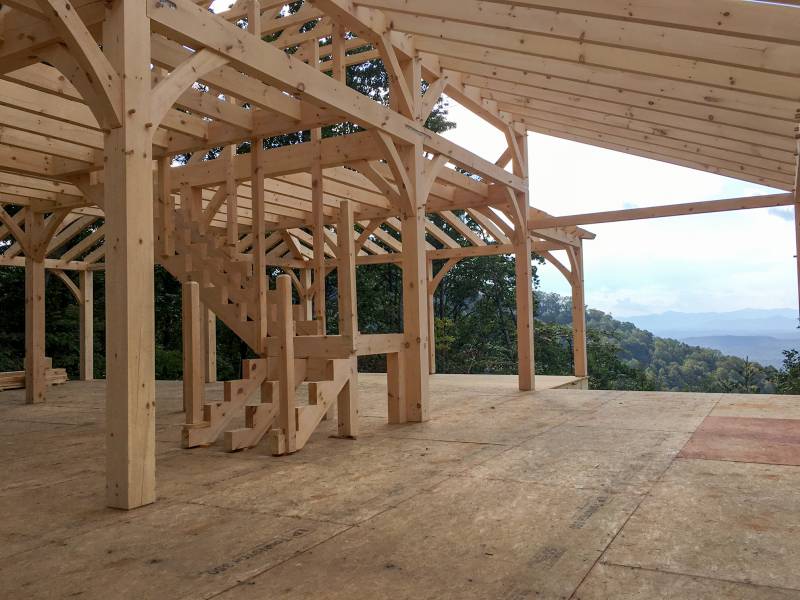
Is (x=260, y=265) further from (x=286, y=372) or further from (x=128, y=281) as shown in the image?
(x=128, y=281)

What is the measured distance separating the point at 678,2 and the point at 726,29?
0.35 m

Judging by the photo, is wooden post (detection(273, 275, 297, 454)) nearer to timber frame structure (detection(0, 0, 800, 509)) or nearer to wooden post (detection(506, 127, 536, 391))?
timber frame structure (detection(0, 0, 800, 509))

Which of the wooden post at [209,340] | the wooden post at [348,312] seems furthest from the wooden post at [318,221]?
the wooden post at [209,340]

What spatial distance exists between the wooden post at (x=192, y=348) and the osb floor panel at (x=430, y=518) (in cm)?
36

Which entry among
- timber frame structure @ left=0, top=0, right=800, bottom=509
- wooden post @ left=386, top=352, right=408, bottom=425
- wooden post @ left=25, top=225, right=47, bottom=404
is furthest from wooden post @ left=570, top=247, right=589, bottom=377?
wooden post @ left=25, top=225, right=47, bottom=404

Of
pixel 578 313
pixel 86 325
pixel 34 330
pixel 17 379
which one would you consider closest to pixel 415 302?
pixel 34 330

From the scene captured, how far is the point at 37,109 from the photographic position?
5250mm

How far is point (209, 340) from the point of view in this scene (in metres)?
11.0

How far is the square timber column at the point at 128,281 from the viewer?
3227 mm

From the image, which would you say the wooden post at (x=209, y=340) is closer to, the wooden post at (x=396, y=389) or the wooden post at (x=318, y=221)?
the wooden post at (x=318, y=221)

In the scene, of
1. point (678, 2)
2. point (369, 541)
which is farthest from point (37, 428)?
point (678, 2)

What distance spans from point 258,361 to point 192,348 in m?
0.94

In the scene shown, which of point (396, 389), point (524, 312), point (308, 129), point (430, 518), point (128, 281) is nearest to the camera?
point (430, 518)

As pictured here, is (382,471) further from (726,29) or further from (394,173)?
(726,29)
